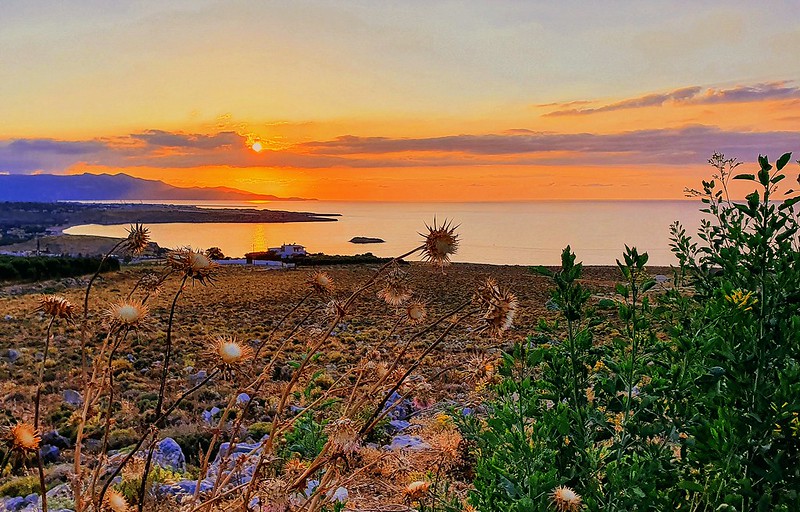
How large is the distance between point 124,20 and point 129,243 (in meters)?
5.94

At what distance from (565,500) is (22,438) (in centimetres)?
154

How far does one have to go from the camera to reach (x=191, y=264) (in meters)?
1.63

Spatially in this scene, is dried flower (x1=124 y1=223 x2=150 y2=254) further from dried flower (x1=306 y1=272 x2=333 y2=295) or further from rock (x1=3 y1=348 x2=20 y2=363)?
rock (x1=3 y1=348 x2=20 y2=363)

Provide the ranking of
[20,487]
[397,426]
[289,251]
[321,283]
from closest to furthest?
1. [321,283]
2. [20,487]
3. [397,426]
4. [289,251]

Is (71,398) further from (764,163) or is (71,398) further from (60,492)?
(764,163)

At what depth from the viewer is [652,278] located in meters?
1.78

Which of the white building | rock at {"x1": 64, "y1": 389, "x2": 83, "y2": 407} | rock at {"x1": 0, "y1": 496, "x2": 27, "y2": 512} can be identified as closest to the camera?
rock at {"x1": 0, "y1": 496, "x2": 27, "y2": 512}

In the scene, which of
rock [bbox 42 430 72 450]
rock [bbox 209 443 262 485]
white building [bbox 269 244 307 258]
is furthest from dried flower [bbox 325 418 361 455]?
white building [bbox 269 244 307 258]

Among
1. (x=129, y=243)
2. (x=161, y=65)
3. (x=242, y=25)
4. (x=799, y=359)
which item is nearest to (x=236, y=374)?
(x=129, y=243)

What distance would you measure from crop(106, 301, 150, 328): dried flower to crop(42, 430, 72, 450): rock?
8.35 meters

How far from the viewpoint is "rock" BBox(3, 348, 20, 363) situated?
1559 cm

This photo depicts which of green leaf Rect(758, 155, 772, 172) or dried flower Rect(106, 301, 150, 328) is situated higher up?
green leaf Rect(758, 155, 772, 172)

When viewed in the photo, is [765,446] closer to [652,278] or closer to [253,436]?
[652,278]

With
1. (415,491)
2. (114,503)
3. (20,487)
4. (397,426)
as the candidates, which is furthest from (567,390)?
(397,426)
